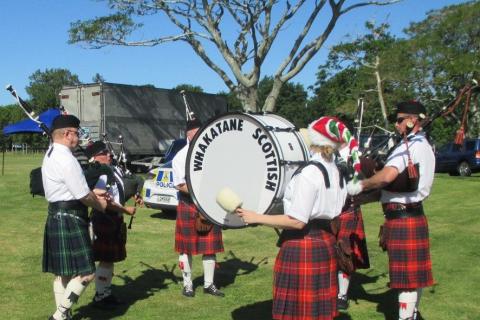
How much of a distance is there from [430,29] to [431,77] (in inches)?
125

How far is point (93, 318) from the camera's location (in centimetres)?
520

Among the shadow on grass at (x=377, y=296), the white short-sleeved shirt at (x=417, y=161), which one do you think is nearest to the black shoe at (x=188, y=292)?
the shadow on grass at (x=377, y=296)

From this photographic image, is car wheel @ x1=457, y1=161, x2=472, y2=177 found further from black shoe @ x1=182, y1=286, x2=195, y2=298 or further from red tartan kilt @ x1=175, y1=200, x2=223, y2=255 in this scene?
black shoe @ x1=182, y1=286, x2=195, y2=298

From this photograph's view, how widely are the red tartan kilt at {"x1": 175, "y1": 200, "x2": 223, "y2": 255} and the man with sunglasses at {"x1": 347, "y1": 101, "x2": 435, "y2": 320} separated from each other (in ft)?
6.29

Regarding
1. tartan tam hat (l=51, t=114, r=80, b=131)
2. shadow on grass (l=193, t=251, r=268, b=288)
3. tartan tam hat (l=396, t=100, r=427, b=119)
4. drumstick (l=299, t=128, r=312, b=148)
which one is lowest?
shadow on grass (l=193, t=251, r=268, b=288)

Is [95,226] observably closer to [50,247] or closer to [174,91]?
[50,247]

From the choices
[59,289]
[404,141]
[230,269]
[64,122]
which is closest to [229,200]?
[404,141]

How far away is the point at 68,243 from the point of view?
452 cm

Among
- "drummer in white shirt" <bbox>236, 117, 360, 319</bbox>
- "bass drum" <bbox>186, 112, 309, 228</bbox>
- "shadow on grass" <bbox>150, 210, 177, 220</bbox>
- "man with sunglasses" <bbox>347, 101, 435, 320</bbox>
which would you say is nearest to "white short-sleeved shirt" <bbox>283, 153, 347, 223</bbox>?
"drummer in white shirt" <bbox>236, 117, 360, 319</bbox>

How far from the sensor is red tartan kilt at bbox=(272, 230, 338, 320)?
358cm

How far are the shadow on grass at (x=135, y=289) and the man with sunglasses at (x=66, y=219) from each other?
2.49 ft

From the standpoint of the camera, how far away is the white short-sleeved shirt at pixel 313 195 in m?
3.35

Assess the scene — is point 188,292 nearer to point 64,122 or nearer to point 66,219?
point 66,219

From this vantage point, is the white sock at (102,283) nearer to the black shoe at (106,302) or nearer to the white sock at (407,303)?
the black shoe at (106,302)
